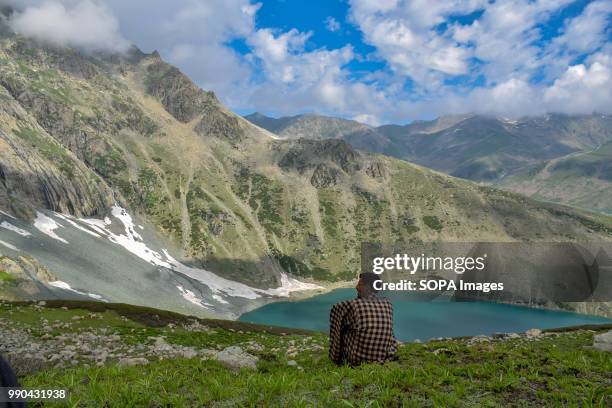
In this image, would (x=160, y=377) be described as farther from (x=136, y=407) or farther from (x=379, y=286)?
(x=379, y=286)

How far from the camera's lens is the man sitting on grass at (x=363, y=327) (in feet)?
35.3

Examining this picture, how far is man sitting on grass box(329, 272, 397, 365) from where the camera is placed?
10.8 m

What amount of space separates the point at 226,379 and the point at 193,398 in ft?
5.42

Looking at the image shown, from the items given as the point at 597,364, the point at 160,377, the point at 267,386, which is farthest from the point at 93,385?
the point at 597,364

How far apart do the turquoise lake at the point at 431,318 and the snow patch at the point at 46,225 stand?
77.6 meters

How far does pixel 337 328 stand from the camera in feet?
37.1

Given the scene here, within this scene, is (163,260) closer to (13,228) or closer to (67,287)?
(13,228)

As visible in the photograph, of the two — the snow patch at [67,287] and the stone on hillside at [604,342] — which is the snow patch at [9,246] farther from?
the stone on hillside at [604,342]

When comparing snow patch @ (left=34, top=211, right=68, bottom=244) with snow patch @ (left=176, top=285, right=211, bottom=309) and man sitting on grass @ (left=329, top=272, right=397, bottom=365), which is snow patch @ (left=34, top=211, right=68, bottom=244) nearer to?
snow patch @ (left=176, top=285, right=211, bottom=309)

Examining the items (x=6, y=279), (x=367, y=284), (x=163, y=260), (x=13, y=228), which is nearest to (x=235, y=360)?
(x=367, y=284)

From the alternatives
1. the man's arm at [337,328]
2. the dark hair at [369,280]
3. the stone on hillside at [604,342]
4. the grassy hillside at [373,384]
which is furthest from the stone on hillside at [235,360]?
the stone on hillside at [604,342]

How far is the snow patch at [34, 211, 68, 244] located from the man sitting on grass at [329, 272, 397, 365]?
15794cm

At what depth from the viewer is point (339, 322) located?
1119 cm

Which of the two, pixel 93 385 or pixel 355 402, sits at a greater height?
pixel 355 402
